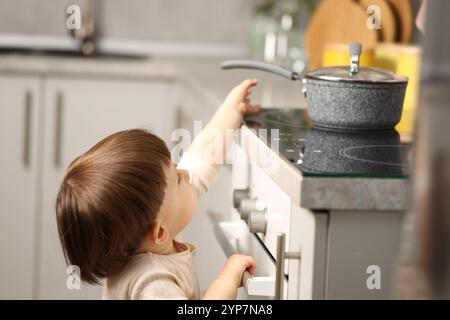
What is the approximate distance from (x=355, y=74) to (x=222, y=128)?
0.60 ft

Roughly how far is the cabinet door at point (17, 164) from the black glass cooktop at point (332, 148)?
981 mm

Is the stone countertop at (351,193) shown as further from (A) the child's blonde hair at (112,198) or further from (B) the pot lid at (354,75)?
(B) the pot lid at (354,75)

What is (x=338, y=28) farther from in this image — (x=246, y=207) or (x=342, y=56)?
(x=246, y=207)

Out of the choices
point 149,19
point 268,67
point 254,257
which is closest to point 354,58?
point 268,67

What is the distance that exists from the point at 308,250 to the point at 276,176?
98 mm

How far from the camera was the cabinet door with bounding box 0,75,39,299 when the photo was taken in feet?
6.49

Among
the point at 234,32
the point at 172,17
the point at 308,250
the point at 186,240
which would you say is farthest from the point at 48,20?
the point at 308,250

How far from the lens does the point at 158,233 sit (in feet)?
2.72

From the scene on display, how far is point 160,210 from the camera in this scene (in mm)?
826

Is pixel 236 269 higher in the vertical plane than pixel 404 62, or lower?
lower

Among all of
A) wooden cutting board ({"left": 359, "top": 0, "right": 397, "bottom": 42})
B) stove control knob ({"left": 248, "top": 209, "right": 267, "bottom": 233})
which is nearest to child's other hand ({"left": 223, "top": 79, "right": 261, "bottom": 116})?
stove control knob ({"left": 248, "top": 209, "right": 267, "bottom": 233})

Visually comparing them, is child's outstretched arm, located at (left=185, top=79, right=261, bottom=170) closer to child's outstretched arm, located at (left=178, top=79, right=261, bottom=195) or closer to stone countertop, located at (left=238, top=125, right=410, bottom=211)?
child's outstretched arm, located at (left=178, top=79, right=261, bottom=195)

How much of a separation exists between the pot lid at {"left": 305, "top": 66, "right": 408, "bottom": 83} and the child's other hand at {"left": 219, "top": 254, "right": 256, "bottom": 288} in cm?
25

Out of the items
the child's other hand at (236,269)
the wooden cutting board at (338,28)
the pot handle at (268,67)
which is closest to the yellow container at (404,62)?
the wooden cutting board at (338,28)
